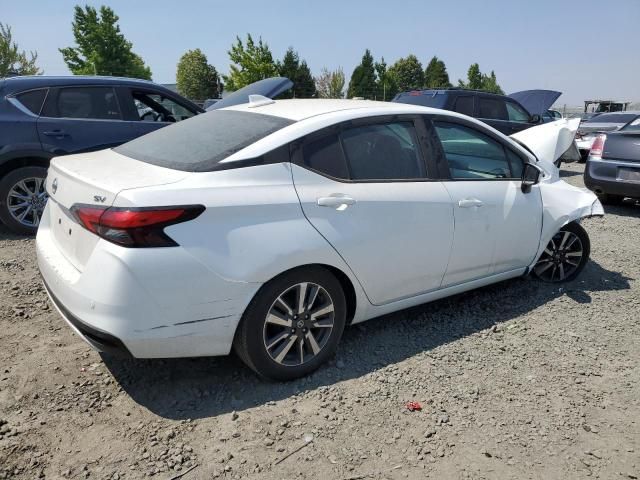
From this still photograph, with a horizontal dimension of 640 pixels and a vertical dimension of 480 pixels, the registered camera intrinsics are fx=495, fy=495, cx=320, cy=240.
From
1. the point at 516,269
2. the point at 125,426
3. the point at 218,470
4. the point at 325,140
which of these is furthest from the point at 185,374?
the point at 516,269

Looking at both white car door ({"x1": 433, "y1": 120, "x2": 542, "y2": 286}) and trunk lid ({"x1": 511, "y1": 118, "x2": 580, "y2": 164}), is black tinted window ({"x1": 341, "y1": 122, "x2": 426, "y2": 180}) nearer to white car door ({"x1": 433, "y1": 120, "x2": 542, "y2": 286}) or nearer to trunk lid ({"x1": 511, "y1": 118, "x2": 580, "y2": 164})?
white car door ({"x1": 433, "y1": 120, "x2": 542, "y2": 286})

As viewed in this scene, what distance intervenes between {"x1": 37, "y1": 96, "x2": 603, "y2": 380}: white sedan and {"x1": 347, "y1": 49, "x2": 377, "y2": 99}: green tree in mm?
43396

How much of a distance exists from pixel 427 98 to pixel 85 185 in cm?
813

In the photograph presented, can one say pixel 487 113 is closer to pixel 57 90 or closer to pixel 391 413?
pixel 57 90

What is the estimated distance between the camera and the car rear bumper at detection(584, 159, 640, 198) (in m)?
7.19

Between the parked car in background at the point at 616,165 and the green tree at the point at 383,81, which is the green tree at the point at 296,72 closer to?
the green tree at the point at 383,81

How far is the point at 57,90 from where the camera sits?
562cm

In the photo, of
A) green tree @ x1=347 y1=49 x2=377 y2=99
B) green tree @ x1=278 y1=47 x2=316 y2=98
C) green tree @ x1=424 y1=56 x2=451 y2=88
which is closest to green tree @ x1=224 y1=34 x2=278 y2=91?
green tree @ x1=278 y1=47 x2=316 y2=98

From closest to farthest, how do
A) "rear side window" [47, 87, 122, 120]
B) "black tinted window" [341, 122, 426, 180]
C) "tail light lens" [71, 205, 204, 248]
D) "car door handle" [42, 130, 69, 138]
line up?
"tail light lens" [71, 205, 204, 248] → "black tinted window" [341, 122, 426, 180] → "car door handle" [42, 130, 69, 138] → "rear side window" [47, 87, 122, 120]

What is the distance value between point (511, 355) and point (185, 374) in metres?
2.10

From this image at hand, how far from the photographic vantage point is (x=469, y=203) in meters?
3.42

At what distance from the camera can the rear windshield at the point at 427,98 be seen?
366 inches

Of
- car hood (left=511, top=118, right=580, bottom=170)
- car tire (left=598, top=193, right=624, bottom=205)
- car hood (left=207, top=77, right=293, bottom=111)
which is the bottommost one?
car tire (left=598, top=193, right=624, bottom=205)

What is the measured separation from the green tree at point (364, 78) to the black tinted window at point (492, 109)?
1419 inches
